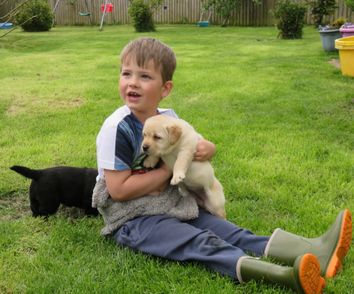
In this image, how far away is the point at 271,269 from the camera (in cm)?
233

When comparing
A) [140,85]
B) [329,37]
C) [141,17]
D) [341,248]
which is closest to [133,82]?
[140,85]

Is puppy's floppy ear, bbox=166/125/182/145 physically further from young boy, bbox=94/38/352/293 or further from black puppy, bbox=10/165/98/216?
black puppy, bbox=10/165/98/216

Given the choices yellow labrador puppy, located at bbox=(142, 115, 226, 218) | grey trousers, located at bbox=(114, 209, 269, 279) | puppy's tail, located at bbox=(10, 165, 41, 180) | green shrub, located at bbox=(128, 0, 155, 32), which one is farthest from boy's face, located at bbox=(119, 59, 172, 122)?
green shrub, located at bbox=(128, 0, 155, 32)

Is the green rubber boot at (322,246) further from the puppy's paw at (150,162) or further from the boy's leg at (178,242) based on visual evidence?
the puppy's paw at (150,162)

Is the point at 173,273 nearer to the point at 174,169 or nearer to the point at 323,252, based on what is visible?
the point at 174,169

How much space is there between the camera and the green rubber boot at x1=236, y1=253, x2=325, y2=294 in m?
2.17

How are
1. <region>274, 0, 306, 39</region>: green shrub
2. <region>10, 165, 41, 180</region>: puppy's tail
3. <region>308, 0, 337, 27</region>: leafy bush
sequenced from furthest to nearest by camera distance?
<region>308, 0, 337, 27</region>: leafy bush, <region>274, 0, 306, 39</region>: green shrub, <region>10, 165, 41, 180</region>: puppy's tail

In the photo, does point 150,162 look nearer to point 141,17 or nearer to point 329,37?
point 329,37

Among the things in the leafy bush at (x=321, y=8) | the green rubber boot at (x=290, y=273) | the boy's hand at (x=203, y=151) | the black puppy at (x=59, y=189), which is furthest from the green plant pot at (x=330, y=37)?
the green rubber boot at (x=290, y=273)

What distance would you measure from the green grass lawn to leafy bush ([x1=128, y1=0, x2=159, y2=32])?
351 inches

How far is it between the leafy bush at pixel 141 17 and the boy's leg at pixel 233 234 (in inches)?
665

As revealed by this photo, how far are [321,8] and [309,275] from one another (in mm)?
16052

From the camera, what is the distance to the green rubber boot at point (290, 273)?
2.17 m

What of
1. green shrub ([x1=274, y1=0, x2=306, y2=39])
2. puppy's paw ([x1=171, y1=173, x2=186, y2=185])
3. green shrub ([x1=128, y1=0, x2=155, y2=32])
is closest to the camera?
puppy's paw ([x1=171, y1=173, x2=186, y2=185])
